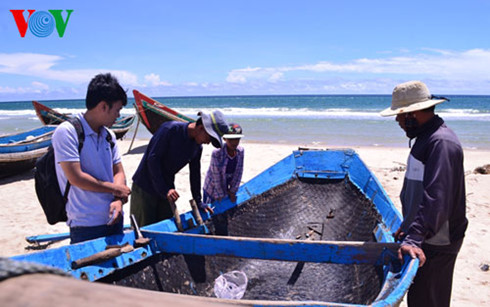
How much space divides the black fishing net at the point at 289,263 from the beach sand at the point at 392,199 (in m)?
1.17

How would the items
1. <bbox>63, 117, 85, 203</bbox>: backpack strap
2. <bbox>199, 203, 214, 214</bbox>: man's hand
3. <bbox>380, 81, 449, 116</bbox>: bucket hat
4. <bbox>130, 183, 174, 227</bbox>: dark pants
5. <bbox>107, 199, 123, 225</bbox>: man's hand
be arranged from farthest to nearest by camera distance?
<bbox>199, 203, 214, 214</bbox>: man's hand < <bbox>130, 183, 174, 227</bbox>: dark pants < <bbox>107, 199, 123, 225</bbox>: man's hand < <bbox>380, 81, 449, 116</bbox>: bucket hat < <bbox>63, 117, 85, 203</bbox>: backpack strap

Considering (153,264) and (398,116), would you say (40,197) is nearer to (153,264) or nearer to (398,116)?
(153,264)

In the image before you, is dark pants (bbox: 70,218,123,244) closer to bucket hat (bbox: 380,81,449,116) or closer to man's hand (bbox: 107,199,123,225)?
man's hand (bbox: 107,199,123,225)

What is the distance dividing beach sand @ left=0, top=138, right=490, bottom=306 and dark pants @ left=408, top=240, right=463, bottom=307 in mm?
1561

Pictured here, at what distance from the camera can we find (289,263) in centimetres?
353

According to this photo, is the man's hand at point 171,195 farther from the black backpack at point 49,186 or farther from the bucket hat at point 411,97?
the bucket hat at point 411,97

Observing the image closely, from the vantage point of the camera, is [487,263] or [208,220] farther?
[487,263]

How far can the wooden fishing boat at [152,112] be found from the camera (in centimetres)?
1109

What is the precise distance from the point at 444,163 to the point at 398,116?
0.53 metres

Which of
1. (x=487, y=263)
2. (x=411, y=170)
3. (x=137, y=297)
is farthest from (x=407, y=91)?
(x=487, y=263)

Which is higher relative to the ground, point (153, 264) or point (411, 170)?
point (411, 170)

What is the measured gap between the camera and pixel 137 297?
0.52 m

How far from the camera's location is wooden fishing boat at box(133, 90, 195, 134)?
1109cm

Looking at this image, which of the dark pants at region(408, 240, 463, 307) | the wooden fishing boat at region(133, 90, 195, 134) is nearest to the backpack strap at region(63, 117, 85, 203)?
the dark pants at region(408, 240, 463, 307)
